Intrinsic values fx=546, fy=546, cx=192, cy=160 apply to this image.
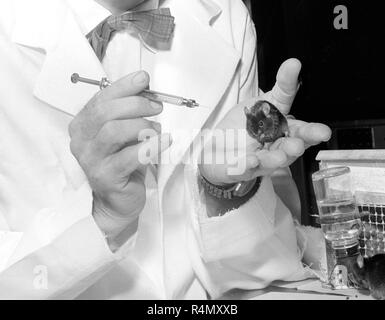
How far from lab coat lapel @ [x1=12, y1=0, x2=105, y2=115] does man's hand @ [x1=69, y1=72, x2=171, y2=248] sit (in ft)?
0.54

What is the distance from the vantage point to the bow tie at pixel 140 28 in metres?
0.83

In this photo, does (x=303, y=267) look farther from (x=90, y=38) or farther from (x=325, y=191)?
(x=90, y=38)

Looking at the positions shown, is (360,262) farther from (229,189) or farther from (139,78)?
(139,78)

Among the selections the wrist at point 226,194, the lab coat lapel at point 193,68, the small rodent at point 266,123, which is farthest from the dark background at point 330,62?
the small rodent at point 266,123

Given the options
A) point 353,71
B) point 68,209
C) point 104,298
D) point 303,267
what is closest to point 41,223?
point 68,209

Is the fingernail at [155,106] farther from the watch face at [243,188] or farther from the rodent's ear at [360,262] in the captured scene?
the rodent's ear at [360,262]

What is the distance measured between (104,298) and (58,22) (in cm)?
42

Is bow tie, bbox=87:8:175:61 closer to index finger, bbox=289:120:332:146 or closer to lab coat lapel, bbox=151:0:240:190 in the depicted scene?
lab coat lapel, bbox=151:0:240:190

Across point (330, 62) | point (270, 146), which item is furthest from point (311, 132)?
point (330, 62)

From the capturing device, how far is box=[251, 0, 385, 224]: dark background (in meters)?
1.37

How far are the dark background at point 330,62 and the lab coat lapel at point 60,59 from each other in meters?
0.74

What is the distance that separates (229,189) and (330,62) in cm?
82

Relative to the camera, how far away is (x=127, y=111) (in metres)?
0.59

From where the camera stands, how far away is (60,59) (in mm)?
801
